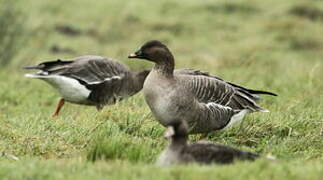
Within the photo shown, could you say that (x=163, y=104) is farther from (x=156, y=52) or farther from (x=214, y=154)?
(x=214, y=154)

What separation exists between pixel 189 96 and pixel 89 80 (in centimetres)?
230

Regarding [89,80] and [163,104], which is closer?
[163,104]

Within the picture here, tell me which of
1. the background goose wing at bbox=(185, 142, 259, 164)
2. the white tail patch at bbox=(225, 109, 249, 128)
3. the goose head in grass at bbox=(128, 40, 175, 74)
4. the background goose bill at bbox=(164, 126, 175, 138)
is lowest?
the background goose wing at bbox=(185, 142, 259, 164)

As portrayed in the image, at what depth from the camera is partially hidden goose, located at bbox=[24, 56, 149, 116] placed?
31.1 ft

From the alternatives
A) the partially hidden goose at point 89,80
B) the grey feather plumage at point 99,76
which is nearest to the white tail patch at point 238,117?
the partially hidden goose at point 89,80

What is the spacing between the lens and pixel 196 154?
6152mm

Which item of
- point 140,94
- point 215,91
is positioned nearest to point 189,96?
point 215,91

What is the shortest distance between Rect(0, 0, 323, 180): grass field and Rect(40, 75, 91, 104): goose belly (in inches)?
10.8

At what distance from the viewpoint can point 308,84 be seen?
11.6 meters

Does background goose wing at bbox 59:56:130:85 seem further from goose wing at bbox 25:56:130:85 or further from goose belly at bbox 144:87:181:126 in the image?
goose belly at bbox 144:87:181:126

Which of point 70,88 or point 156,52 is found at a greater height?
point 156,52

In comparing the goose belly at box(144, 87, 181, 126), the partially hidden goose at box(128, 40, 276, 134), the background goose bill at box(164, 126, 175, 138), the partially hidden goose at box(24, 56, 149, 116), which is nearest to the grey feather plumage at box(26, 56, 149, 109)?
the partially hidden goose at box(24, 56, 149, 116)

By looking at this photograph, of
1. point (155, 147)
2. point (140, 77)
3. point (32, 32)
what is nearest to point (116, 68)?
point (140, 77)

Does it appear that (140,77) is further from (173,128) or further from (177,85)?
(173,128)
